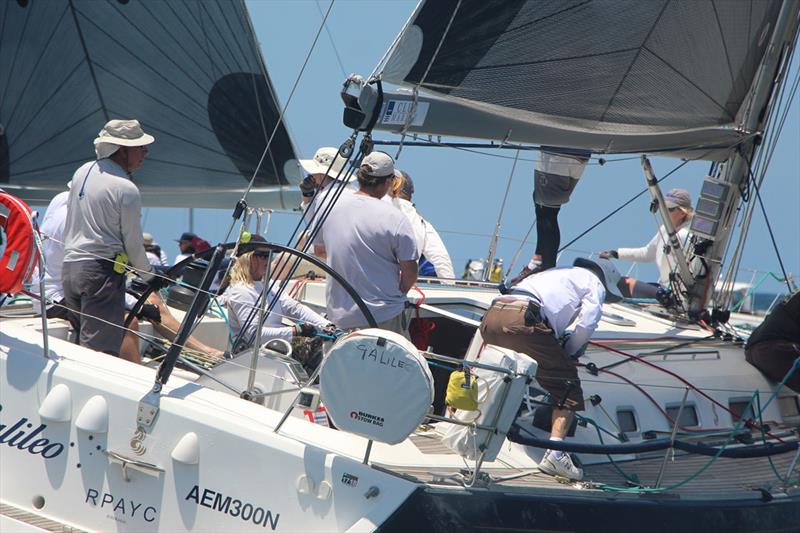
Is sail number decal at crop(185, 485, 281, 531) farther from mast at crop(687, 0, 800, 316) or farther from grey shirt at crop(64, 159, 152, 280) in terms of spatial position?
mast at crop(687, 0, 800, 316)

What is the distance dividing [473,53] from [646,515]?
2.16 m

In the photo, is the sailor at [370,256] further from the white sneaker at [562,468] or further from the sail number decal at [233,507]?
the sail number decal at [233,507]

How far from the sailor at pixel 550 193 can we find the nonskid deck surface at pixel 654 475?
1.42 metres

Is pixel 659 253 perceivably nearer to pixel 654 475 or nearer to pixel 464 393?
pixel 654 475

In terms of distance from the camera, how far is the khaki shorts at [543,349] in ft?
12.8

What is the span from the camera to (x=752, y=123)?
215 inches

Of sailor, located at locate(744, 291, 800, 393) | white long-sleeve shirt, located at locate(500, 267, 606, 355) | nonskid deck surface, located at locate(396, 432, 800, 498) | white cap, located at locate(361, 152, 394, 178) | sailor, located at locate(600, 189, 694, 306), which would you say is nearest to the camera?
nonskid deck surface, located at locate(396, 432, 800, 498)

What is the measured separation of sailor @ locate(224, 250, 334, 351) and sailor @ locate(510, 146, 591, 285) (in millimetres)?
1321

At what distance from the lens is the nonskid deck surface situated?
3.49 meters

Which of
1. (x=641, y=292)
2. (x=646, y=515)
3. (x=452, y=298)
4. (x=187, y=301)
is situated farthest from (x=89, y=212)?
(x=641, y=292)

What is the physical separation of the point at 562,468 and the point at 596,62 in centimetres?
215

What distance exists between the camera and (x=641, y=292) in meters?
A: 6.38

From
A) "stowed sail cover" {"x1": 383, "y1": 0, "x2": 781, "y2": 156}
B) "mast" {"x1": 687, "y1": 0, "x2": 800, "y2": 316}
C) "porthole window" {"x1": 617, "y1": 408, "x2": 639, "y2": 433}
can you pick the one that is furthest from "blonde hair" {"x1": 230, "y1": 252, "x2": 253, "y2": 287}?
"mast" {"x1": 687, "y1": 0, "x2": 800, "y2": 316}

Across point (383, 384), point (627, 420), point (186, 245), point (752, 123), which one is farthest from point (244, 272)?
point (186, 245)
